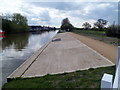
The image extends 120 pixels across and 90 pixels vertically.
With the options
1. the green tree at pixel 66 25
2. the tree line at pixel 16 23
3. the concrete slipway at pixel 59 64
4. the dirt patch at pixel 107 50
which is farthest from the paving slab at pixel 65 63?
the green tree at pixel 66 25

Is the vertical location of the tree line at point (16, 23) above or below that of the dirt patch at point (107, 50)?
above

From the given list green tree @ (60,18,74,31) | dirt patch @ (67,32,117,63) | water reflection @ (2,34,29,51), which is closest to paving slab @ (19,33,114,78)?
dirt patch @ (67,32,117,63)

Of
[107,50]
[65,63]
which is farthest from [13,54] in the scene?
[107,50]

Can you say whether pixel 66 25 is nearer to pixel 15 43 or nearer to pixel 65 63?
pixel 15 43

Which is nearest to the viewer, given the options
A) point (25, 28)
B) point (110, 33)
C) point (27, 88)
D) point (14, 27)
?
point (27, 88)

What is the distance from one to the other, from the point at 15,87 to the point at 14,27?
54.4 m

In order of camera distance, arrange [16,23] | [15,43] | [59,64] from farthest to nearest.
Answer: [16,23]
[15,43]
[59,64]

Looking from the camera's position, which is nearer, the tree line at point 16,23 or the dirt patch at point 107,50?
the dirt patch at point 107,50

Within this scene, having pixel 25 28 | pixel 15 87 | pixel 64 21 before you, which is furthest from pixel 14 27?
pixel 15 87

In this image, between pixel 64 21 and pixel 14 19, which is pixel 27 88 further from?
pixel 64 21

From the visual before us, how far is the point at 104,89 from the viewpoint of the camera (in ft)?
4.85

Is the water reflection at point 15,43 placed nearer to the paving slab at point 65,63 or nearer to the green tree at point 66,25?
the paving slab at point 65,63

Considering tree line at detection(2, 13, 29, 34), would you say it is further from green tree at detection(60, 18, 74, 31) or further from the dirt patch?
the dirt patch

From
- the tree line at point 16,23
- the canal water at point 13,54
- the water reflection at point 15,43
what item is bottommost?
the canal water at point 13,54
